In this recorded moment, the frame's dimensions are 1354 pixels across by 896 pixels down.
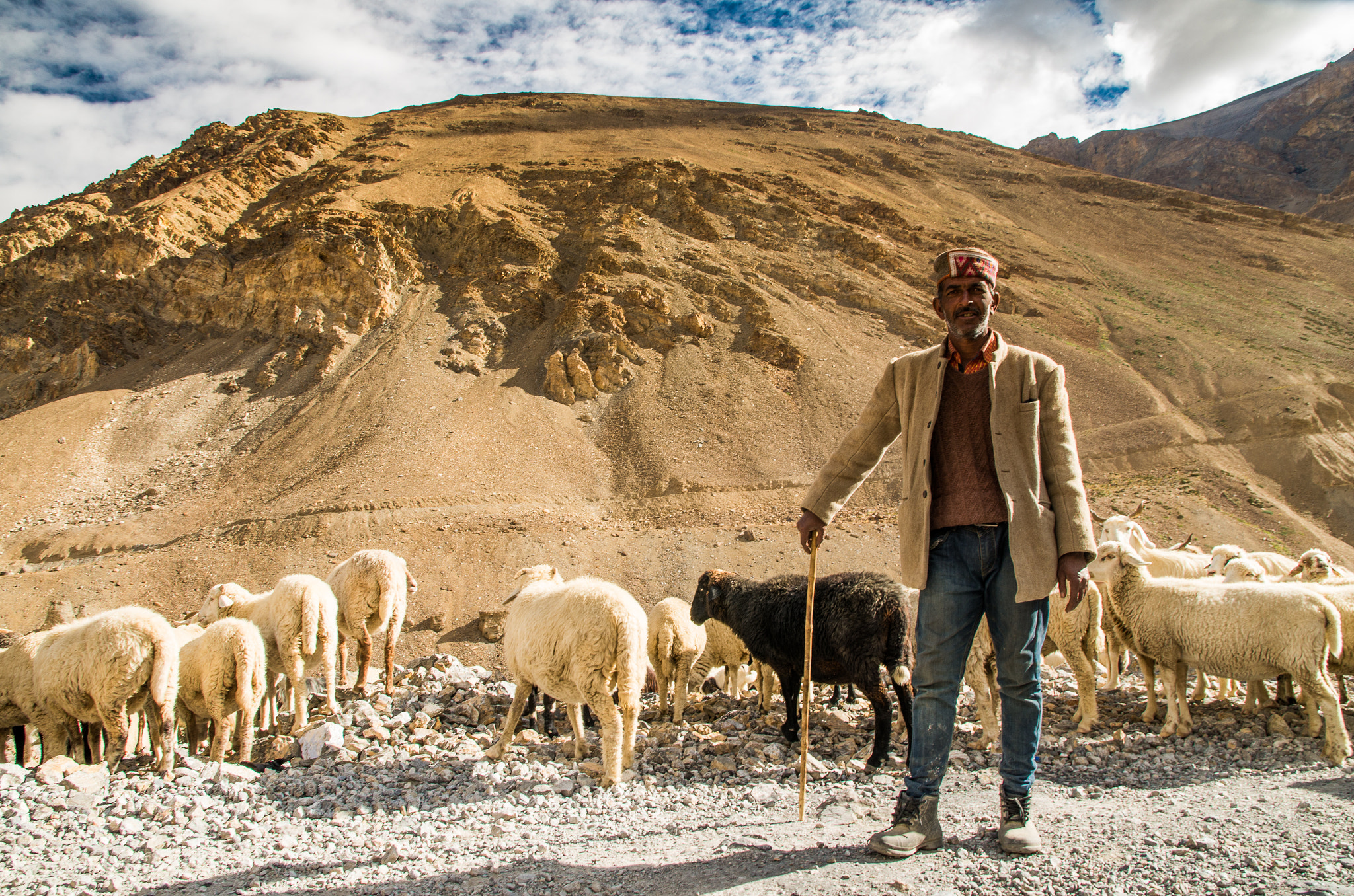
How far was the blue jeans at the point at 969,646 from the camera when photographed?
127 inches

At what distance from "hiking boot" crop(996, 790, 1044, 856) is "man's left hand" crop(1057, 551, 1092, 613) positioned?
923 millimetres

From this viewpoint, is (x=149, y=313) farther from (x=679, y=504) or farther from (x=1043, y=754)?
(x=1043, y=754)

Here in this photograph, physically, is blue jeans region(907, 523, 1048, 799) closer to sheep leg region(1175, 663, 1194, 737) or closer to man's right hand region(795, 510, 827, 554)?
man's right hand region(795, 510, 827, 554)

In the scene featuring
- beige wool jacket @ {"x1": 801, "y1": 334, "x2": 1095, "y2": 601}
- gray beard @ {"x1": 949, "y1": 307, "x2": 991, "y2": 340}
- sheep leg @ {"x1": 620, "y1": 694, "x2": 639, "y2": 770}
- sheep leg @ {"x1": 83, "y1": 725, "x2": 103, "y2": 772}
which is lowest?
sheep leg @ {"x1": 83, "y1": 725, "x2": 103, "y2": 772}

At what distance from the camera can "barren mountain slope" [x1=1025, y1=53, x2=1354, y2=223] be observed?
251 feet

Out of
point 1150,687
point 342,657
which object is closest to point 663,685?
point 342,657

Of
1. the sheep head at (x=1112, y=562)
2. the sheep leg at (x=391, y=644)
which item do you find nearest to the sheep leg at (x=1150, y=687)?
the sheep head at (x=1112, y=562)

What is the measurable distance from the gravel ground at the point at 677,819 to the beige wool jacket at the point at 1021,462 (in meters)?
1.27

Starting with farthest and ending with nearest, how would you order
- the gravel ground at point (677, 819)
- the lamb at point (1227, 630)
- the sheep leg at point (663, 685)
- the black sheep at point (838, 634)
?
the sheep leg at point (663, 685) → the black sheep at point (838, 634) → the lamb at point (1227, 630) → the gravel ground at point (677, 819)

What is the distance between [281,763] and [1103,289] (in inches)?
1810

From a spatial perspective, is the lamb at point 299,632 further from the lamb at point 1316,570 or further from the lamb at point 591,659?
the lamb at point 1316,570

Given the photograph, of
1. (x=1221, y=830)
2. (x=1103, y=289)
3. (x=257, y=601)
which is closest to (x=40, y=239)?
(x=257, y=601)

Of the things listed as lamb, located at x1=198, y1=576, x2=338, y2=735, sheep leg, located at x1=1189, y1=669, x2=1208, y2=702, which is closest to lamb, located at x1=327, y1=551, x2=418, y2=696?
lamb, located at x1=198, y1=576, x2=338, y2=735

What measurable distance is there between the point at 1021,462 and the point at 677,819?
10.2 feet
